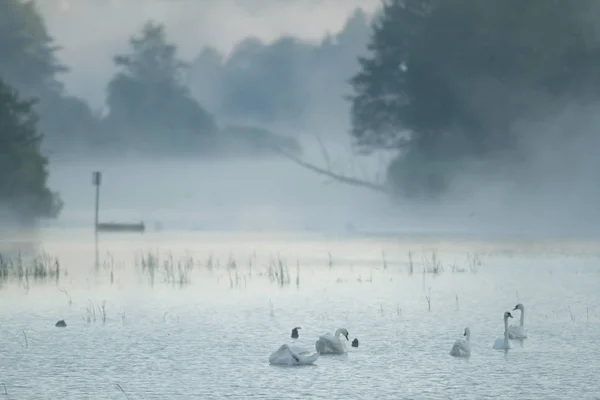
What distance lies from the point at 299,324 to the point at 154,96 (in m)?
108

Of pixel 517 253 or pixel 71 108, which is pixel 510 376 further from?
pixel 71 108

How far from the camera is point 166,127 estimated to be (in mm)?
132250

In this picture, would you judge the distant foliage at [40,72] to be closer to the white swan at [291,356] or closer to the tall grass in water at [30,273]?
the tall grass in water at [30,273]

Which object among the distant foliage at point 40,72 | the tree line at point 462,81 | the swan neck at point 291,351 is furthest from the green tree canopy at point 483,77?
the swan neck at point 291,351

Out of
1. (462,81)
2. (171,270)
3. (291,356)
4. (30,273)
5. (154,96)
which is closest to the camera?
(291,356)

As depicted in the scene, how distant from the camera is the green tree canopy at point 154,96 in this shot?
13262cm

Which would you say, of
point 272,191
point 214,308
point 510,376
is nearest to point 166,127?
point 272,191

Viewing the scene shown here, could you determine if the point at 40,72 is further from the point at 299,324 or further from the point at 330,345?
the point at 330,345

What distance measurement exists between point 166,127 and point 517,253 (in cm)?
8527

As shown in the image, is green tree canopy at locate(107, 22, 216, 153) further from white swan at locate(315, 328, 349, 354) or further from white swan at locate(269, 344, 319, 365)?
white swan at locate(269, 344, 319, 365)

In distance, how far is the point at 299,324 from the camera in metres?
28.5

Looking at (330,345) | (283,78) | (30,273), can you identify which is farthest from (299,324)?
(283,78)

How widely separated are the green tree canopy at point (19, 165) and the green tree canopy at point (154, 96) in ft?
199

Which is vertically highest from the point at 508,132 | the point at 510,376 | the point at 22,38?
the point at 22,38
